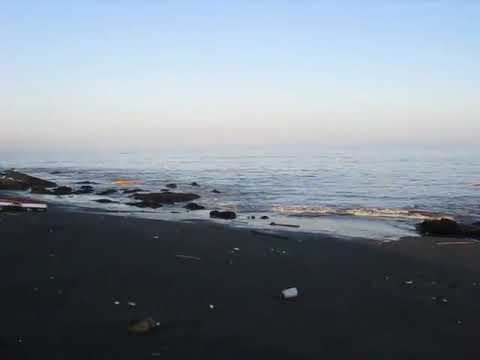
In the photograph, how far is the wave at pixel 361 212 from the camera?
17781 millimetres

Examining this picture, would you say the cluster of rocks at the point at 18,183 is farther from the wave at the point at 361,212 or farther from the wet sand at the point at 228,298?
the wet sand at the point at 228,298

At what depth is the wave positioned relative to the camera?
700 inches

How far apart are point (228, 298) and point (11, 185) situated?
71.4 feet

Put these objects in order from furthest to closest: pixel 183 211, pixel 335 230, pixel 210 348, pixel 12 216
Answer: pixel 183 211, pixel 335 230, pixel 12 216, pixel 210 348

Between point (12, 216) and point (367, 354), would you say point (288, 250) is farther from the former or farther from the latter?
point (12, 216)

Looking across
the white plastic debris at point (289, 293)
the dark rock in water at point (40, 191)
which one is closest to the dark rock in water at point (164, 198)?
the dark rock in water at point (40, 191)

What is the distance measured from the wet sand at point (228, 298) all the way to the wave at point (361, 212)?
6639 millimetres

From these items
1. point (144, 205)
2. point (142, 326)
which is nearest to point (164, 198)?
point (144, 205)

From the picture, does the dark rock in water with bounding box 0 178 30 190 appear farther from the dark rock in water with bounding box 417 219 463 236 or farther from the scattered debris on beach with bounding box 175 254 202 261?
the dark rock in water with bounding box 417 219 463 236

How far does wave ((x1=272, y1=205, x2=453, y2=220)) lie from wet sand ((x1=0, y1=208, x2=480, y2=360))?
6.64 m

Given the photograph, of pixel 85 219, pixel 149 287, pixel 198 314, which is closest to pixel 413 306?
pixel 198 314

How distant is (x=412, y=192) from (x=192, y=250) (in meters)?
18.9

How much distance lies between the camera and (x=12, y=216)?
1323 centimetres

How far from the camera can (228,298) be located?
679 centimetres
